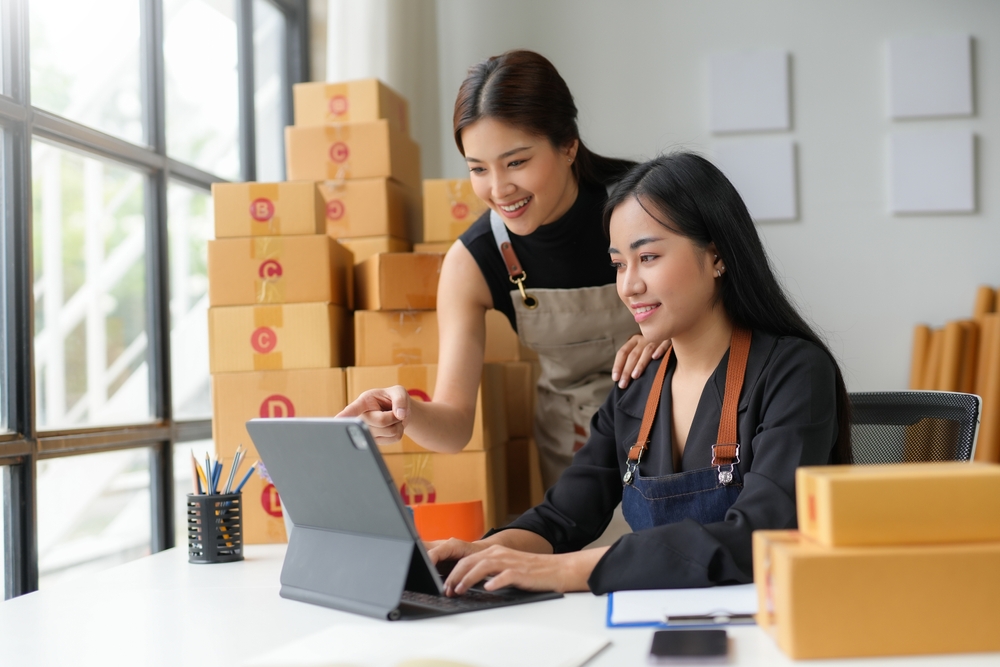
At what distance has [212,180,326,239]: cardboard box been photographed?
1985mm

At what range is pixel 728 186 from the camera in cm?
135

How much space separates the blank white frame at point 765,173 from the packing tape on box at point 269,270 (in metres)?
1.87

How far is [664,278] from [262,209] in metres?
1.01

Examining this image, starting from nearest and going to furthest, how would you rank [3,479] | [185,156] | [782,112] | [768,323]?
[768,323] → [3,479] → [185,156] → [782,112]

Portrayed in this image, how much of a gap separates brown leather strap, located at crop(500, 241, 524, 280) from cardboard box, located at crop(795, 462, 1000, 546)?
1.13 meters

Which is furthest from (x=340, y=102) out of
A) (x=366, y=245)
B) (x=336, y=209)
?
(x=366, y=245)

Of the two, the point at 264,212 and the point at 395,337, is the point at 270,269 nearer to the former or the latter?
the point at 264,212

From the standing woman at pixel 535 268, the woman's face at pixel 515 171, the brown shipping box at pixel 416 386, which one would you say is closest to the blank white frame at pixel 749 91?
the standing woman at pixel 535 268

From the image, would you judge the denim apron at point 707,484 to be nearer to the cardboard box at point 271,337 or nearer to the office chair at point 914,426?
the office chair at point 914,426

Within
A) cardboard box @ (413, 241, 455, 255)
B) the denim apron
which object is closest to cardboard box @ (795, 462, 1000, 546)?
the denim apron

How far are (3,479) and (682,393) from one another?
128 centimetres

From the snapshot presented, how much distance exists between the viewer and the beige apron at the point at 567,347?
1913 mm

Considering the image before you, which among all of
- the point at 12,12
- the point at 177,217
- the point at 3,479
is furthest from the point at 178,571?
the point at 177,217

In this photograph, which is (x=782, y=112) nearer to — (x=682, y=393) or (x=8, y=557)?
(x=682, y=393)
